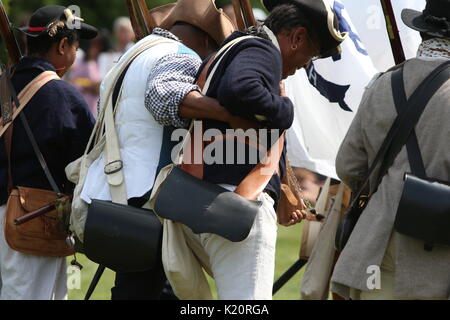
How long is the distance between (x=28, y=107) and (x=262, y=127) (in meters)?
1.54

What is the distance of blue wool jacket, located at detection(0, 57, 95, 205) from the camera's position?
5480 mm

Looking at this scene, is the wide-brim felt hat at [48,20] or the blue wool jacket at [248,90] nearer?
the blue wool jacket at [248,90]

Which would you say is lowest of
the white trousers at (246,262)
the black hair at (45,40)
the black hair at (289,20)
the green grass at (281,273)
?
the green grass at (281,273)

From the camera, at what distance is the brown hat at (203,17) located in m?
5.29

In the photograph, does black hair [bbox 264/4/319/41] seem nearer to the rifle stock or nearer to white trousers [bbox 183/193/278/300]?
white trousers [bbox 183/193/278/300]

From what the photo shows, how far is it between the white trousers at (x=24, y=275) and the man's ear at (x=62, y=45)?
3.00 ft

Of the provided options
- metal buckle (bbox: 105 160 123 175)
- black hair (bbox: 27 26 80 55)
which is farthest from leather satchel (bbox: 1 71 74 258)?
metal buckle (bbox: 105 160 123 175)

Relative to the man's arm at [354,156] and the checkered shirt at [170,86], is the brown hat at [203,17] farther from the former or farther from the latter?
the man's arm at [354,156]

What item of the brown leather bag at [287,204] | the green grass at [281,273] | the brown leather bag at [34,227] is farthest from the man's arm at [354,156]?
the green grass at [281,273]

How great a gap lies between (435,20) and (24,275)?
2.46 m

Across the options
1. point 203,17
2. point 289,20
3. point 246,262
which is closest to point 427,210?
point 246,262

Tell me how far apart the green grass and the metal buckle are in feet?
9.83

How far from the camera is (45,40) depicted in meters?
5.73

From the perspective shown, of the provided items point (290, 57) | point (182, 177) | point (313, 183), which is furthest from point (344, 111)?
point (313, 183)
